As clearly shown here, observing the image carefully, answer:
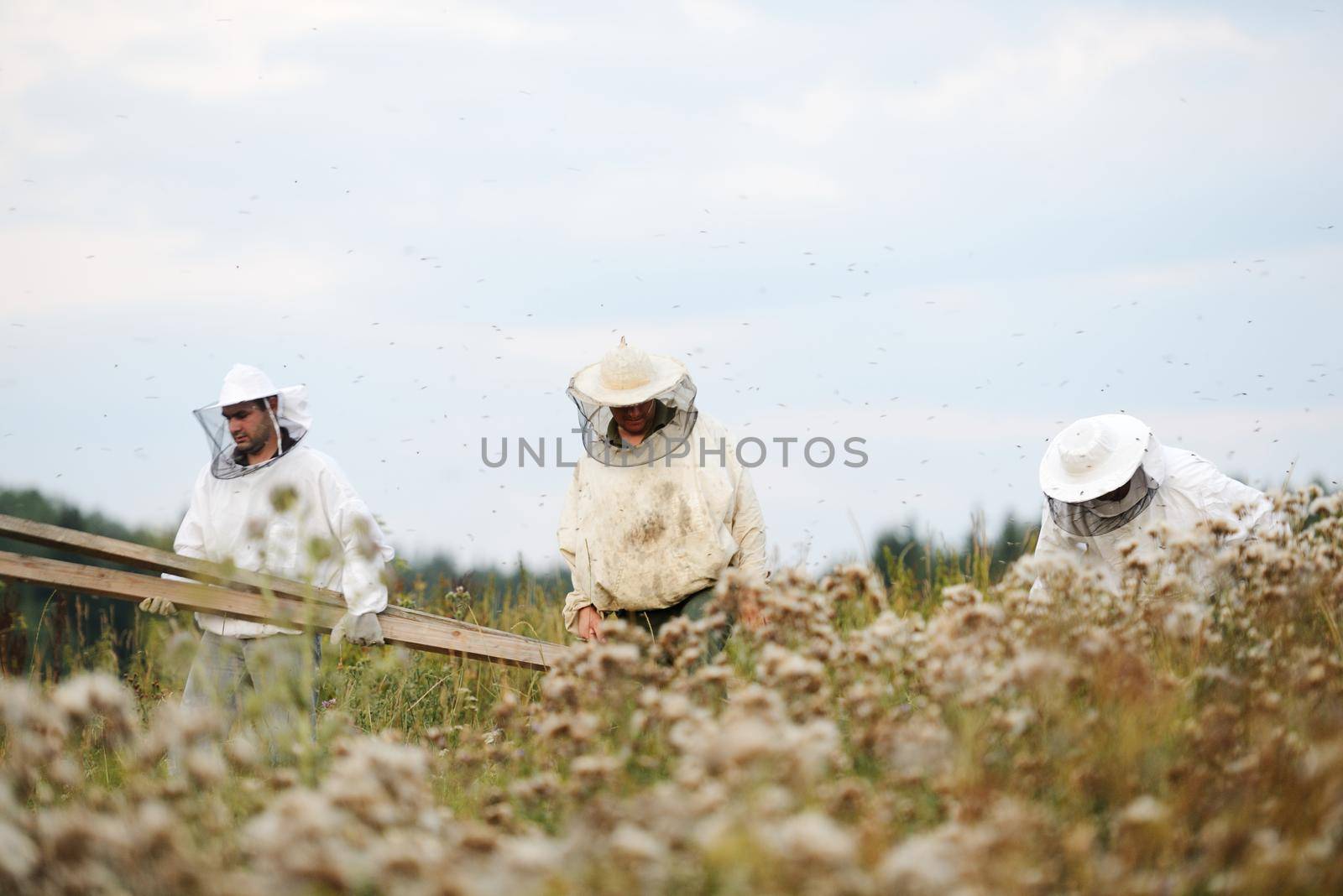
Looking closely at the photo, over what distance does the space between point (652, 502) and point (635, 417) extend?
1.69 feet

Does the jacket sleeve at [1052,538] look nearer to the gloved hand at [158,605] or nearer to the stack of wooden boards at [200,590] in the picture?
the stack of wooden boards at [200,590]

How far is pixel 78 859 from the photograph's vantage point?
3061mm

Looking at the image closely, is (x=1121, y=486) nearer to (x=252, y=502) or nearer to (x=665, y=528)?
(x=665, y=528)

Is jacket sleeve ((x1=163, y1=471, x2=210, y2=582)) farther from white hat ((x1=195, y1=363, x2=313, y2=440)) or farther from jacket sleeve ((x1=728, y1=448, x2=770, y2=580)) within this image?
jacket sleeve ((x1=728, y1=448, x2=770, y2=580))

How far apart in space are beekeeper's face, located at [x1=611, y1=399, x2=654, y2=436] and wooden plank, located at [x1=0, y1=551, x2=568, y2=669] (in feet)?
4.50

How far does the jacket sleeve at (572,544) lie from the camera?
723 cm

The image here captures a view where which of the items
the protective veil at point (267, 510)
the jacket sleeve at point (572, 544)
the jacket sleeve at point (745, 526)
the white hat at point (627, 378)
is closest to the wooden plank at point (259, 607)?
the jacket sleeve at point (572, 544)

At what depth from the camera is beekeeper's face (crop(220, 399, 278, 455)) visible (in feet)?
25.3

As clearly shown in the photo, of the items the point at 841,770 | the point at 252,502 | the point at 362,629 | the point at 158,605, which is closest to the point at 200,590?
the point at 362,629

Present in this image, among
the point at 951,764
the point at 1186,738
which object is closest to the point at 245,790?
the point at 951,764

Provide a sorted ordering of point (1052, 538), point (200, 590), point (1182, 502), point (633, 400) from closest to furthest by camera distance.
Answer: point (200, 590)
point (633, 400)
point (1182, 502)
point (1052, 538)

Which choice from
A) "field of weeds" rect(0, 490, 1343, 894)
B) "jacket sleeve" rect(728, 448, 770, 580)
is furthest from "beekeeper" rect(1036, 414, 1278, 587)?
"jacket sleeve" rect(728, 448, 770, 580)

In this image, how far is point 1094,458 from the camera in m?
7.07

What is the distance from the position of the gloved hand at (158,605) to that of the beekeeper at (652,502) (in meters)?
2.36
